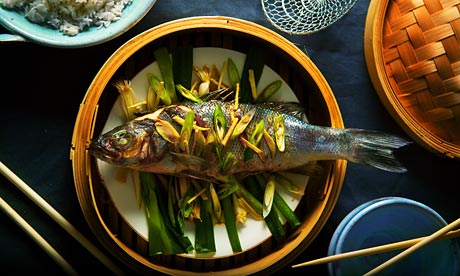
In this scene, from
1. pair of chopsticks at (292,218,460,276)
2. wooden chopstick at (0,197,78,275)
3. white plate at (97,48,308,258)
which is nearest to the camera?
pair of chopsticks at (292,218,460,276)

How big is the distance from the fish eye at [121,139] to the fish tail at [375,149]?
0.79 metres

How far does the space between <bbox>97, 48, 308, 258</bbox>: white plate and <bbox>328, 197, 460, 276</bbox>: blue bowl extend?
0.75 ft

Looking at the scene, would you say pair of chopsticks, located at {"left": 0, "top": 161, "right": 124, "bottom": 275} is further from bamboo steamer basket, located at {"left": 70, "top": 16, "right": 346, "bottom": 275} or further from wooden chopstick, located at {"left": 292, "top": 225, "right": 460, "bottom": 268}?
wooden chopstick, located at {"left": 292, "top": 225, "right": 460, "bottom": 268}

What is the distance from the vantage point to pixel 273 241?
2.13 m

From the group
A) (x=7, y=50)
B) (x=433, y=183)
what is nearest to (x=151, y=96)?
(x=7, y=50)

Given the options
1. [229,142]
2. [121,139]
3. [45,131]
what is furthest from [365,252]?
[45,131]

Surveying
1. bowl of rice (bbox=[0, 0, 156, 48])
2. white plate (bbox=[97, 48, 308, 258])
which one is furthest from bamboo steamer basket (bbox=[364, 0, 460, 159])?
bowl of rice (bbox=[0, 0, 156, 48])

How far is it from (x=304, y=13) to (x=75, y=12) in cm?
90

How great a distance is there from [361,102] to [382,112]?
99mm

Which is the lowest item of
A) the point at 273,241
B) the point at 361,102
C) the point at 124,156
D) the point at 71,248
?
the point at 71,248

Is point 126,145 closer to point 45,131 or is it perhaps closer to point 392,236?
point 45,131

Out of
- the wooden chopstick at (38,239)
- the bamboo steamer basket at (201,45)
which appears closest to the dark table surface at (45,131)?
the wooden chopstick at (38,239)

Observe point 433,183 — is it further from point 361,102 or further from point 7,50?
point 7,50

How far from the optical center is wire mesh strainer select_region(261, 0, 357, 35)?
2.19 metres
